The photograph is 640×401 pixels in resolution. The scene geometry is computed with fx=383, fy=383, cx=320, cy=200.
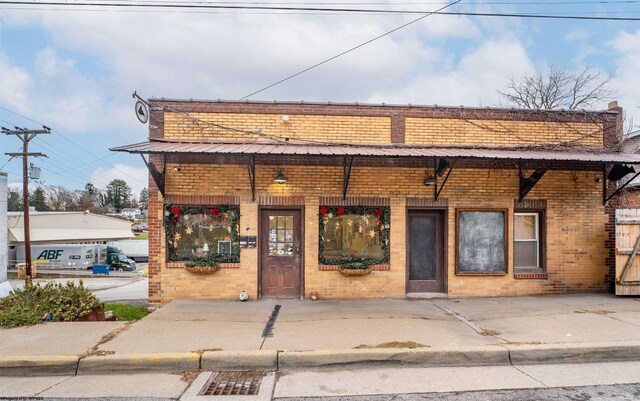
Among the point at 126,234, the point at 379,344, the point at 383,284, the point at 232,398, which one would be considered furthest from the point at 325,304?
the point at 126,234

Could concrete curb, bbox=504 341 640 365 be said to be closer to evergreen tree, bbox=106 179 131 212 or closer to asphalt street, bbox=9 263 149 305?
asphalt street, bbox=9 263 149 305

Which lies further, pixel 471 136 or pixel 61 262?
pixel 61 262

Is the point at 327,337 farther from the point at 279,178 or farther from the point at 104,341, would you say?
the point at 279,178

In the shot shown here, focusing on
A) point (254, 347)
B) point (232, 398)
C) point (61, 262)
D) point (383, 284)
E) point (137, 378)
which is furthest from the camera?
point (61, 262)

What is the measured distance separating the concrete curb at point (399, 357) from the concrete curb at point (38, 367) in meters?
2.77

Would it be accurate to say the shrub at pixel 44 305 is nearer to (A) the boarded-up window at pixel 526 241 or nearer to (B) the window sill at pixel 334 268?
(B) the window sill at pixel 334 268

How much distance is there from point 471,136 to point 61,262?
4088cm

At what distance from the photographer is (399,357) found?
17.0ft

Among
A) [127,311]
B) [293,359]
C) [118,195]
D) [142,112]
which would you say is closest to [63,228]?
[127,311]

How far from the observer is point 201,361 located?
509cm

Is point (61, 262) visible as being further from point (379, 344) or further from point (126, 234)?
point (379, 344)

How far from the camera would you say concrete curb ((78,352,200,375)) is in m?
5.02

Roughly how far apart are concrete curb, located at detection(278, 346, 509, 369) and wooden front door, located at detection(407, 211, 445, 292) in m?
3.68

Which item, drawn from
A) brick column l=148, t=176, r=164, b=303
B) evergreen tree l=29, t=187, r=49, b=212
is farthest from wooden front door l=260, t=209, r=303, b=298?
evergreen tree l=29, t=187, r=49, b=212
